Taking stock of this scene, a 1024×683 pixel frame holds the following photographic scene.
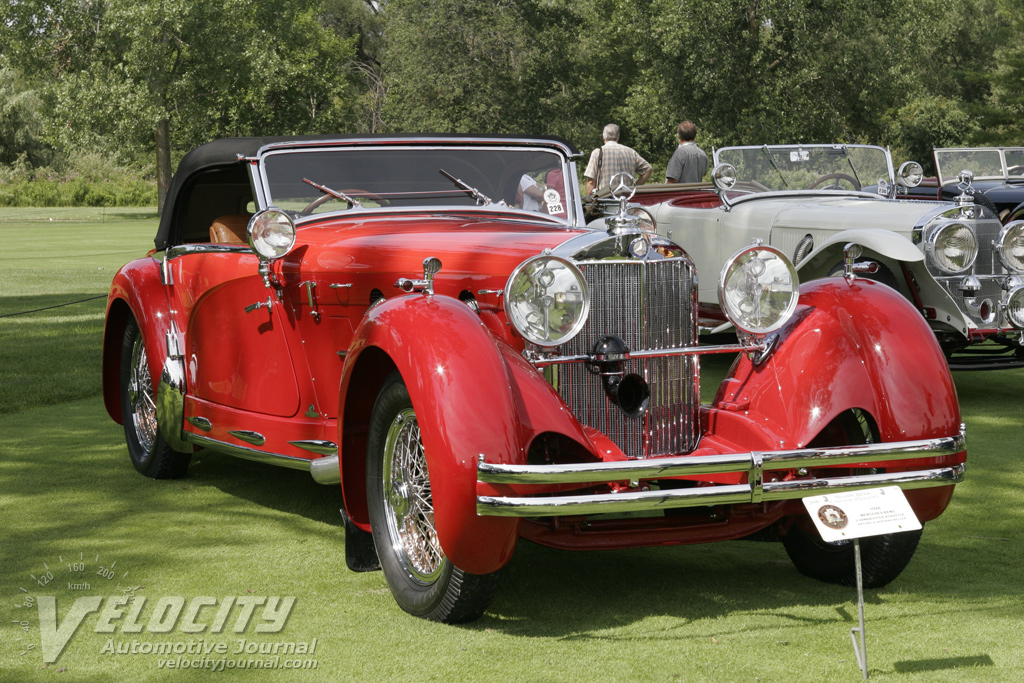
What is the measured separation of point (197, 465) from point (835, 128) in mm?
30197

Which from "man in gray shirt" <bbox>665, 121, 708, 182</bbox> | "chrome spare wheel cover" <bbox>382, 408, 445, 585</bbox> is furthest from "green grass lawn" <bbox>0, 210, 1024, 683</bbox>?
"man in gray shirt" <bbox>665, 121, 708, 182</bbox>

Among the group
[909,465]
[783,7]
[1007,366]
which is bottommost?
[1007,366]

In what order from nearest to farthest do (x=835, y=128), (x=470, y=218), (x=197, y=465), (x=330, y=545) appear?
(x=330, y=545)
(x=470, y=218)
(x=197, y=465)
(x=835, y=128)

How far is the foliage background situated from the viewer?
103 feet

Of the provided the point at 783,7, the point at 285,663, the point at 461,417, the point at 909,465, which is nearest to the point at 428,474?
the point at 461,417

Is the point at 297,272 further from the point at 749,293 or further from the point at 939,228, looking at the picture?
the point at 939,228

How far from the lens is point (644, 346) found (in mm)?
3703

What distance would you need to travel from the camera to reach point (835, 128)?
108 ft

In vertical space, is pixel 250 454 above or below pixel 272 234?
below

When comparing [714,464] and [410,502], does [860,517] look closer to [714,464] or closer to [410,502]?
[714,464]

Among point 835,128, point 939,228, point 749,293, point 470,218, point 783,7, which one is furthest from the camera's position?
point 835,128

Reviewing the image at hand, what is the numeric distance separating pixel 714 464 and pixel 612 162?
8472mm

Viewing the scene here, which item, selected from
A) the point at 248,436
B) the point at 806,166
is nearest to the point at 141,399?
the point at 248,436

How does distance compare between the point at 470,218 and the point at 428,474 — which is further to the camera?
the point at 470,218
